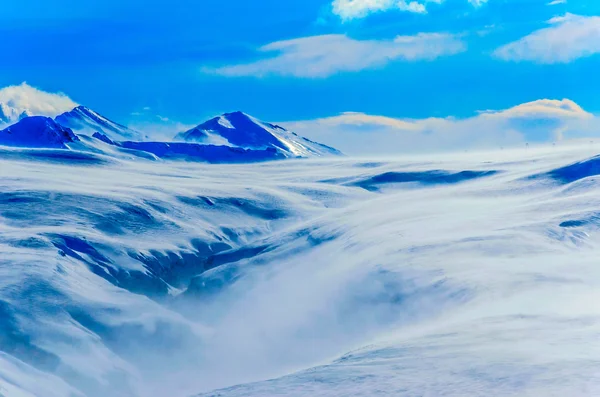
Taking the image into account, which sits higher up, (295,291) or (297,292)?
(295,291)

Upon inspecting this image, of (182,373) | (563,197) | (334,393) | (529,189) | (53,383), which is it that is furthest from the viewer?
(529,189)

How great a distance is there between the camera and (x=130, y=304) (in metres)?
91.8

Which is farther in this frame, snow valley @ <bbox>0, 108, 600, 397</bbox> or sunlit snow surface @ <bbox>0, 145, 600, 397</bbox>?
snow valley @ <bbox>0, 108, 600, 397</bbox>

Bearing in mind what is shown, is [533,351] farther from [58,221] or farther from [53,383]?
[58,221]

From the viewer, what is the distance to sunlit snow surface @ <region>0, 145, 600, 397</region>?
4622 centimetres

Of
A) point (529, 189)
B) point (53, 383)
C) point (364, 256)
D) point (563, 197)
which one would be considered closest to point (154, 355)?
point (53, 383)

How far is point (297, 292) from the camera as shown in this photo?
9931 cm

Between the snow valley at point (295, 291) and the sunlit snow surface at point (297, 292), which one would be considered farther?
the snow valley at point (295, 291)

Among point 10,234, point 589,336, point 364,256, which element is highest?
point 10,234

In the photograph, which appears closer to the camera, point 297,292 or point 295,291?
point 297,292

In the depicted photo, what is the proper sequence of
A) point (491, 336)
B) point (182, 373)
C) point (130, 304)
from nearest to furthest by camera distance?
point (491, 336), point (182, 373), point (130, 304)

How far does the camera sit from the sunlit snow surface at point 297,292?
46.2m

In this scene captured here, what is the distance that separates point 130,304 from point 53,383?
2559 centimetres

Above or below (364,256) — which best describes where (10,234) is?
above
